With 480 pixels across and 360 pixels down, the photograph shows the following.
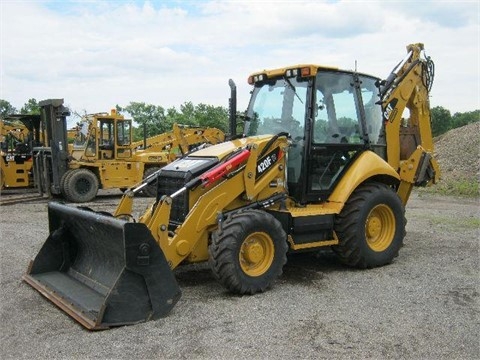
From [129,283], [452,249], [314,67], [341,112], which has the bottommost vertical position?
[452,249]

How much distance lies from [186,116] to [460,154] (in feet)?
80.4

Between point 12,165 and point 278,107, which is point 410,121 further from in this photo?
point 12,165

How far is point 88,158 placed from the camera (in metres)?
15.2

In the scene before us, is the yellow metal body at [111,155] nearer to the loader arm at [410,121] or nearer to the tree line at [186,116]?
the loader arm at [410,121]

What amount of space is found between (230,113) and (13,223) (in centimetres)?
584

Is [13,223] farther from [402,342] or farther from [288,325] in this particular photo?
[402,342]

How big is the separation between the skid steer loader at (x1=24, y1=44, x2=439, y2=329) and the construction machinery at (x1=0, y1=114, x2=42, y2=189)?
11007 mm

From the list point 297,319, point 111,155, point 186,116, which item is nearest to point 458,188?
point 111,155

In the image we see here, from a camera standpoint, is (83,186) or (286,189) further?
(83,186)

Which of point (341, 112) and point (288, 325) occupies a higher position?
point (341, 112)

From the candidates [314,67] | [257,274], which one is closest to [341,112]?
[314,67]

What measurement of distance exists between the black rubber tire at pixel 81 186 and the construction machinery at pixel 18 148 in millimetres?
2715

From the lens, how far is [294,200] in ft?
21.9

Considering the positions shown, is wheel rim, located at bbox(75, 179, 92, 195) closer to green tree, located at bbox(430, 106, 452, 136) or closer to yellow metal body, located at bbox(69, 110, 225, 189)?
yellow metal body, located at bbox(69, 110, 225, 189)
